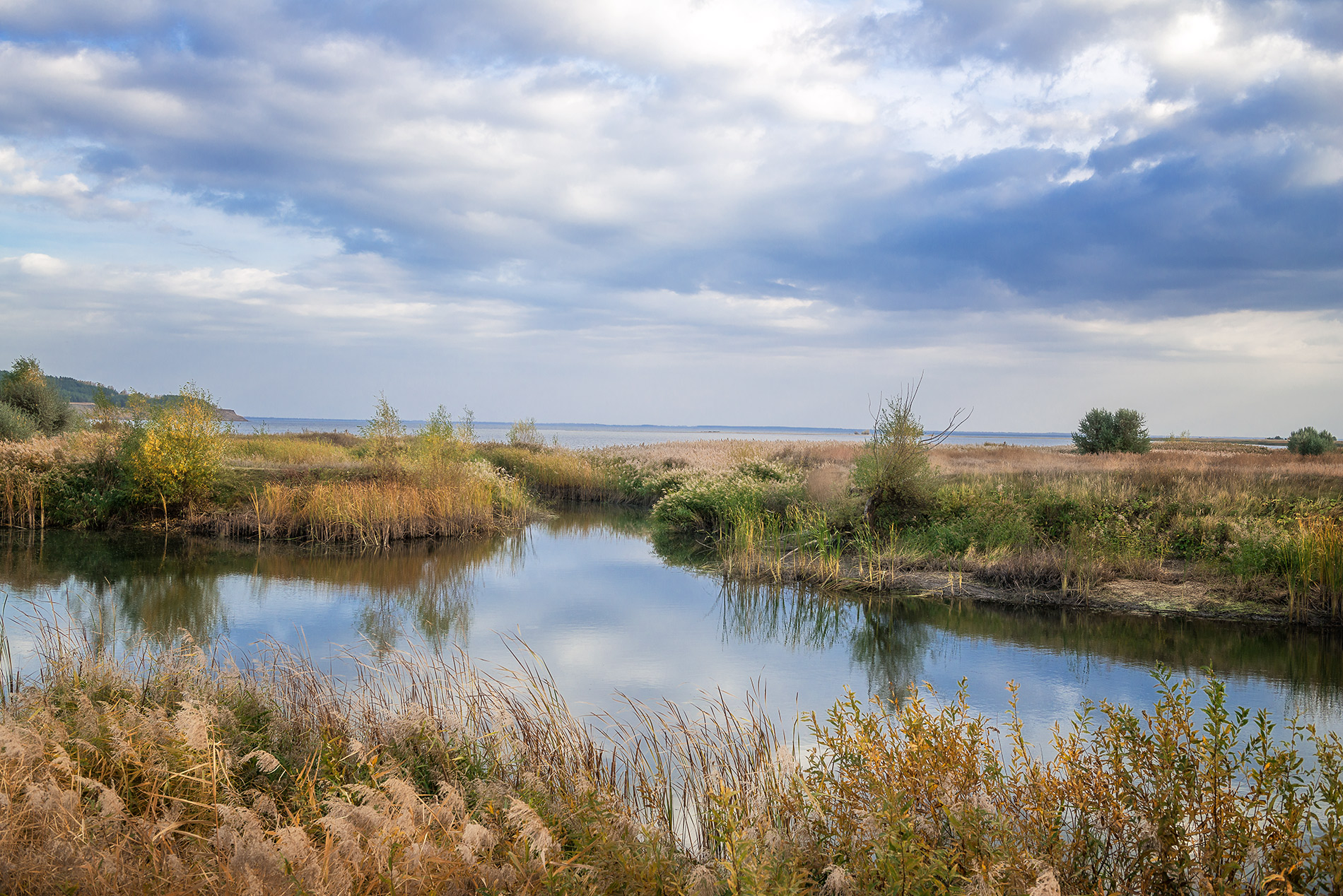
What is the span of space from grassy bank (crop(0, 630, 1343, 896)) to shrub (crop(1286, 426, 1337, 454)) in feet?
102

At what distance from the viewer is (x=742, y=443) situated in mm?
32250

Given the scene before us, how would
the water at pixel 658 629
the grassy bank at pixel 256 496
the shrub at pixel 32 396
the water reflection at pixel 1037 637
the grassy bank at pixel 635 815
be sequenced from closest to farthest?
1. the grassy bank at pixel 635 815
2. the water at pixel 658 629
3. the water reflection at pixel 1037 637
4. the grassy bank at pixel 256 496
5. the shrub at pixel 32 396

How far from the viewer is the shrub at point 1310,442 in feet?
93.0

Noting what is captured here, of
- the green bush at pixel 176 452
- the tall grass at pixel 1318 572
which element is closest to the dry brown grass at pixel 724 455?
the green bush at pixel 176 452

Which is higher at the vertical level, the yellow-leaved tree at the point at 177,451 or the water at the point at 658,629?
the yellow-leaved tree at the point at 177,451

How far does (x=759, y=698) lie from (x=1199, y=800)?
424 centimetres

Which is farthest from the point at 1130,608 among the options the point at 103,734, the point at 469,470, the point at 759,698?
the point at 469,470

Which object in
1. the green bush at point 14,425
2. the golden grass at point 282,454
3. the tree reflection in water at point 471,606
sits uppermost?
the green bush at point 14,425

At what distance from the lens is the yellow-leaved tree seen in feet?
54.5

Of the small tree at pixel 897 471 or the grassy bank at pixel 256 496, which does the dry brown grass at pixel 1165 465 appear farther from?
the grassy bank at pixel 256 496

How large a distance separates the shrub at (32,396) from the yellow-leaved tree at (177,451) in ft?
Result: 50.5

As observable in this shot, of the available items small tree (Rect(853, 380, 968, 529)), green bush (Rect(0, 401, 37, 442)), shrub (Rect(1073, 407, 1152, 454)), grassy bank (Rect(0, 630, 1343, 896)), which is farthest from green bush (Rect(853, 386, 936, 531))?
green bush (Rect(0, 401, 37, 442))

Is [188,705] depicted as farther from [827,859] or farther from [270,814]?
[827,859]

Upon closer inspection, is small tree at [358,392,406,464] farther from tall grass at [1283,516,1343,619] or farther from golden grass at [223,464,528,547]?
tall grass at [1283,516,1343,619]
